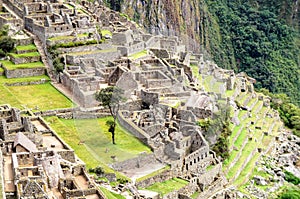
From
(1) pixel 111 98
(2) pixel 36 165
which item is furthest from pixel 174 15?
(2) pixel 36 165

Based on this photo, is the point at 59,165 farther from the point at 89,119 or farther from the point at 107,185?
the point at 89,119

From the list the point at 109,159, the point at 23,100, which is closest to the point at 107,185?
the point at 109,159

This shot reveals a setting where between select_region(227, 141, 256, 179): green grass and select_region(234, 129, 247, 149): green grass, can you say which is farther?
select_region(234, 129, 247, 149): green grass

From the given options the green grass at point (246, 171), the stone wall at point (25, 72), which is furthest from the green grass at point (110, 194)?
the stone wall at point (25, 72)

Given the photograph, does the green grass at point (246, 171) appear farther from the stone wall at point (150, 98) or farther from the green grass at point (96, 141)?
the green grass at point (96, 141)

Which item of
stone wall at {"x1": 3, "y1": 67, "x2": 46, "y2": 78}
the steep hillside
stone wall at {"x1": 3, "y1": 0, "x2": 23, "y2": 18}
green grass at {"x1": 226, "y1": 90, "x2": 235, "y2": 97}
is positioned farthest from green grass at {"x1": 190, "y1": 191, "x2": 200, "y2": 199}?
the steep hillside

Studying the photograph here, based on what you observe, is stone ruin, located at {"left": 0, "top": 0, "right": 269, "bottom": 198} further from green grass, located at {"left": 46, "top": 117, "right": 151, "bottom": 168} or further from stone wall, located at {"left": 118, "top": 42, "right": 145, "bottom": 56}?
green grass, located at {"left": 46, "top": 117, "right": 151, "bottom": 168}
